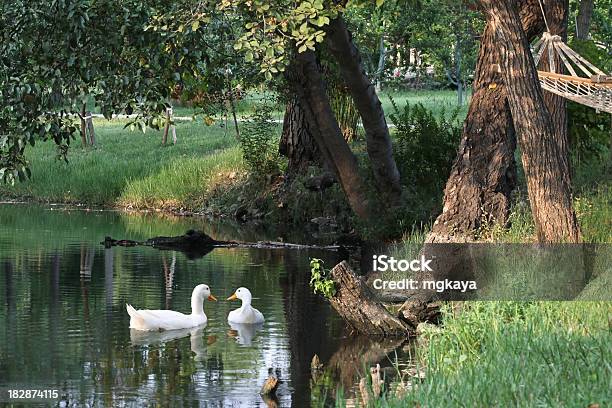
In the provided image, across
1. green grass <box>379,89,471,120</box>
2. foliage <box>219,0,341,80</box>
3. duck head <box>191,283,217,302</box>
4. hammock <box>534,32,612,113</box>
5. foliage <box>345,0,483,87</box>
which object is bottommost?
duck head <box>191,283,217,302</box>

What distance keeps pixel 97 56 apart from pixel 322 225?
14419 millimetres

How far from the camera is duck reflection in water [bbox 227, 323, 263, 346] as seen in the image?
52.5 ft

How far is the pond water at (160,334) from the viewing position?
43.4 ft

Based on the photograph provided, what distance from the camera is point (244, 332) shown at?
16.6 meters

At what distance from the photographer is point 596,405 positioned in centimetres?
823

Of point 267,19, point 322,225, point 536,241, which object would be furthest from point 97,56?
point 322,225

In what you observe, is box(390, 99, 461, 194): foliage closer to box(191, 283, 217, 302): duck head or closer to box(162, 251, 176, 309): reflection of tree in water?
box(162, 251, 176, 309): reflection of tree in water

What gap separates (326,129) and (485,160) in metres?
6.97

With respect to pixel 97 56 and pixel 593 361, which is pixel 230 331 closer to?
pixel 97 56

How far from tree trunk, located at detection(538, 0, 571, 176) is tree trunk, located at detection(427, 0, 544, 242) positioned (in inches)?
6.1

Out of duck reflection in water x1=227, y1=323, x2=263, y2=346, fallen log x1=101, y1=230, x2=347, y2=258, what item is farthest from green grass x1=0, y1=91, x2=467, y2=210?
duck reflection in water x1=227, y1=323, x2=263, y2=346

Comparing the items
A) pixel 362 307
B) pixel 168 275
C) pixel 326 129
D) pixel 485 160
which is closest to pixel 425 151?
pixel 326 129

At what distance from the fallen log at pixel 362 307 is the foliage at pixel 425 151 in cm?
1098

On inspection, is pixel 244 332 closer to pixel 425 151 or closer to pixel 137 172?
pixel 425 151
